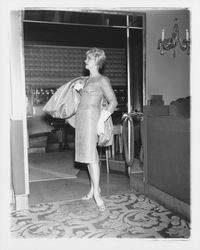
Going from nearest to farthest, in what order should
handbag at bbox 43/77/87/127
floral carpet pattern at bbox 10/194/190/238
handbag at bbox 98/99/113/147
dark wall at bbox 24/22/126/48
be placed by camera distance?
floral carpet pattern at bbox 10/194/190/238 < handbag at bbox 98/99/113/147 < handbag at bbox 43/77/87/127 < dark wall at bbox 24/22/126/48

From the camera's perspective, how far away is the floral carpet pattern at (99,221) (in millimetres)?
2385

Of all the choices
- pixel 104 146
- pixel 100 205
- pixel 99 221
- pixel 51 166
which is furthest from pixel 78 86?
pixel 51 166

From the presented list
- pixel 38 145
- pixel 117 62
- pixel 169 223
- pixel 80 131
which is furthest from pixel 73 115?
pixel 117 62

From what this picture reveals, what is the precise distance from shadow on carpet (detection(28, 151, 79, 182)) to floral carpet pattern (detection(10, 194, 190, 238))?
4.40 feet

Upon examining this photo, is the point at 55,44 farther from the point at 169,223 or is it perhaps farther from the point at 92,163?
the point at 169,223

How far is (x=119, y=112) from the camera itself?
7.75 metres

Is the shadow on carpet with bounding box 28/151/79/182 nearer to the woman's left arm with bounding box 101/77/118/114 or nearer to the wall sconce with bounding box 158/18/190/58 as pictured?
the woman's left arm with bounding box 101/77/118/114

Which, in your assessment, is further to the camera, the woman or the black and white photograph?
the woman

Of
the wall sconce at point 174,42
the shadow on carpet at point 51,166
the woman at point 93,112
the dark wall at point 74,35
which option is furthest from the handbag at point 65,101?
the dark wall at point 74,35

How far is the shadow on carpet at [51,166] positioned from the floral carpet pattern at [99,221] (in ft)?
4.40

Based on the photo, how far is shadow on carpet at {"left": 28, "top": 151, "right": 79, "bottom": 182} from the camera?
4.52 m

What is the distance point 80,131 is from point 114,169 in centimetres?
186

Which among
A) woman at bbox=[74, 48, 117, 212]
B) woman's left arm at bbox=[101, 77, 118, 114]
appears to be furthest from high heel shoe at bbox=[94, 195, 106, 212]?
woman's left arm at bbox=[101, 77, 118, 114]

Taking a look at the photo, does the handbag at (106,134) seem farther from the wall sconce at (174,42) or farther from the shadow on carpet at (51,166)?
the wall sconce at (174,42)
